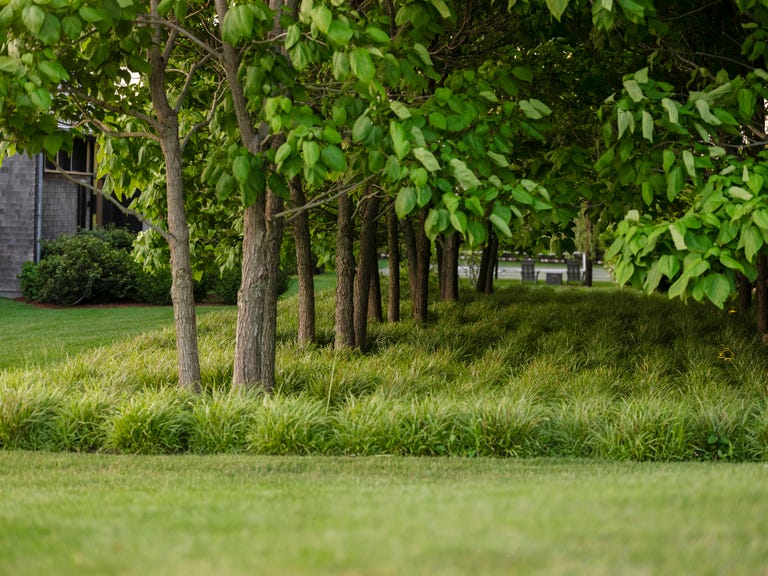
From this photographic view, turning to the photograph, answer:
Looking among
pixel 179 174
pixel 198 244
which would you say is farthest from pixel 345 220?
pixel 179 174

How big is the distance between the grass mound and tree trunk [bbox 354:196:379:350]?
46cm

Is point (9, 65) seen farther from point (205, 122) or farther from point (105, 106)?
point (205, 122)

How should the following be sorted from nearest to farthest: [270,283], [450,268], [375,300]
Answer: [270,283] → [375,300] → [450,268]

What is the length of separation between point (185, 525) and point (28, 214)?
2118 centimetres

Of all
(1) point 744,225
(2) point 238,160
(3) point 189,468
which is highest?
(2) point 238,160

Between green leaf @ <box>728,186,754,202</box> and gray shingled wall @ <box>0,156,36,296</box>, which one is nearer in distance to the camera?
green leaf @ <box>728,186,754,202</box>

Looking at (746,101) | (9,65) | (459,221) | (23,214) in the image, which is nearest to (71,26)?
(9,65)

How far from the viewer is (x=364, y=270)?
12289 mm

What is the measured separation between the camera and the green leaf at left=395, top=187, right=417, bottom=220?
5688mm

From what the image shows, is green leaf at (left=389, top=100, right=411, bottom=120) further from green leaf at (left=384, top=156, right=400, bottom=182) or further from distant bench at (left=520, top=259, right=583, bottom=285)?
distant bench at (left=520, top=259, right=583, bottom=285)

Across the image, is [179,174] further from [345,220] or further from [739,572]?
[739,572]

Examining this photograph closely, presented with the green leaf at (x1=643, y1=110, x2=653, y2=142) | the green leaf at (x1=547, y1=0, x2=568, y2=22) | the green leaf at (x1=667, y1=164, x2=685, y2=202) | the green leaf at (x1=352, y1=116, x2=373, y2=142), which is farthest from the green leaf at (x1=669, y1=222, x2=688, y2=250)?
the green leaf at (x1=352, y1=116, x2=373, y2=142)

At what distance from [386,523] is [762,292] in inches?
375

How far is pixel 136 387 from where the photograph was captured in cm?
→ 863
